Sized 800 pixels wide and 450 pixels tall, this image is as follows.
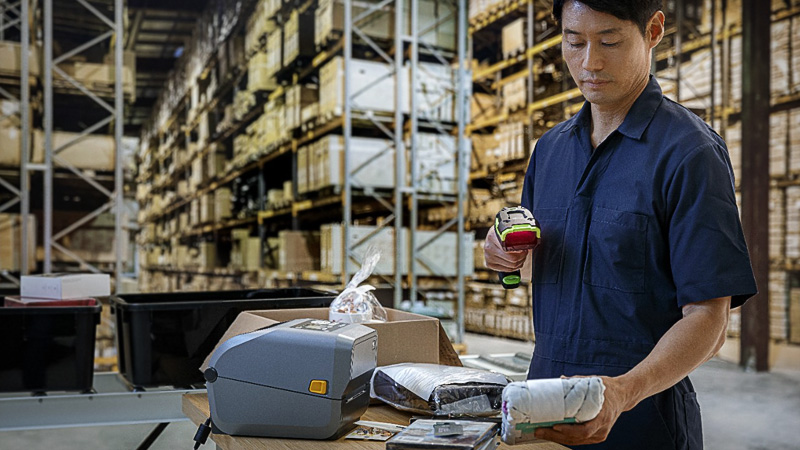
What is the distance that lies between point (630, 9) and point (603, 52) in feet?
0.25

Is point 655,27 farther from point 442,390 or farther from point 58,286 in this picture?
point 58,286

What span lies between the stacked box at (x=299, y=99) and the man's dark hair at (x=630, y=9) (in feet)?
18.2

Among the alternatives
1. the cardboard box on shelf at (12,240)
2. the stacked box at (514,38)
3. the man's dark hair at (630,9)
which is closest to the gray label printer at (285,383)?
the man's dark hair at (630,9)

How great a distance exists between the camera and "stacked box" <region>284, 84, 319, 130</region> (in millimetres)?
6543

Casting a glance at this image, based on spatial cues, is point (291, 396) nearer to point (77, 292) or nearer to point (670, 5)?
point (77, 292)

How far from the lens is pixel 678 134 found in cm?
117

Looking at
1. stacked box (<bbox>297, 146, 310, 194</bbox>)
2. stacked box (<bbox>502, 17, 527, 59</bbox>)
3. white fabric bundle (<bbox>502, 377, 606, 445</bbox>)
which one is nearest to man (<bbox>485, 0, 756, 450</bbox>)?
white fabric bundle (<bbox>502, 377, 606, 445</bbox>)

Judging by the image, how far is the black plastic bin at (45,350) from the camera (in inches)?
72.6

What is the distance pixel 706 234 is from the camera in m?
1.08

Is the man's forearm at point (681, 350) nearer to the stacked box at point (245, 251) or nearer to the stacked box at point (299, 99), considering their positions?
the stacked box at point (299, 99)

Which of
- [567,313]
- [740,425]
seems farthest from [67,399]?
[740,425]

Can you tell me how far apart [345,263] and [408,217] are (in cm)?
85

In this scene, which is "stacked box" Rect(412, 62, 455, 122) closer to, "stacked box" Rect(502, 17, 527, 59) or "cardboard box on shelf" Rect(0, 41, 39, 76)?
"stacked box" Rect(502, 17, 527, 59)

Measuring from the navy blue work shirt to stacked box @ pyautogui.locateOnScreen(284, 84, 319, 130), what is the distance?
17.7 feet
